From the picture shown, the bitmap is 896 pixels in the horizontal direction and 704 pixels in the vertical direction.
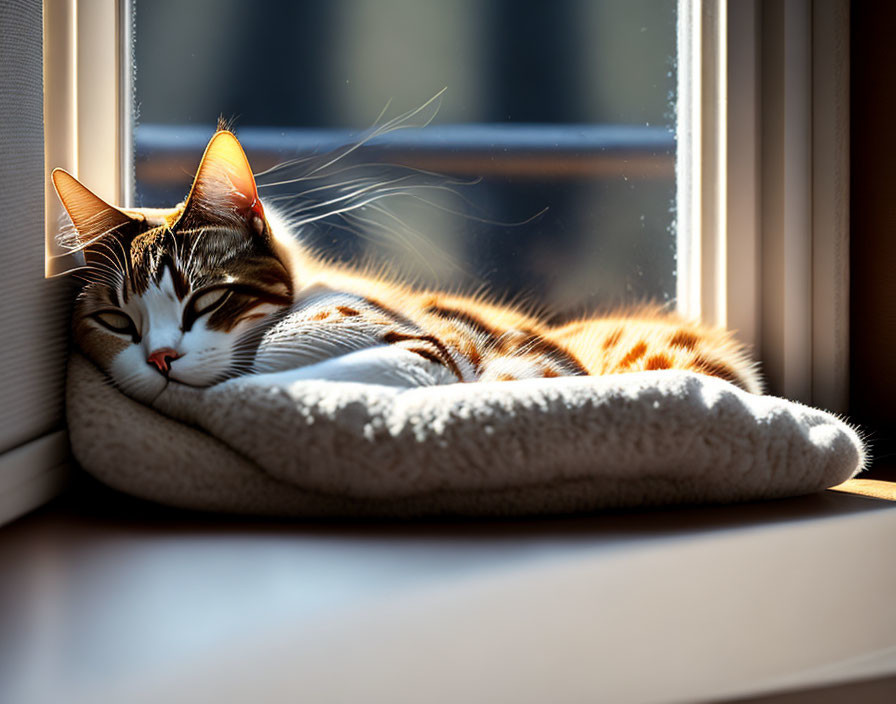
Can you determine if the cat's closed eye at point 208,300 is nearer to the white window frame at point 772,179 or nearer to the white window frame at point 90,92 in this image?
the white window frame at point 90,92

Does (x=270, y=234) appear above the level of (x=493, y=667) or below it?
above

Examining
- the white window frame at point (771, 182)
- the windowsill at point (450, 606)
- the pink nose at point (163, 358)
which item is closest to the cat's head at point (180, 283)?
the pink nose at point (163, 358)

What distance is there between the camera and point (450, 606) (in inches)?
20.2

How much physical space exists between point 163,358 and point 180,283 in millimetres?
91

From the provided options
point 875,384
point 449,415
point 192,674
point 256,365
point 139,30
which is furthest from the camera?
point 875,384

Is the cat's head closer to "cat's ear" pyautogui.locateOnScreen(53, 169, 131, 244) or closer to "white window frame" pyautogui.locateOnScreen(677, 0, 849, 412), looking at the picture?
"cat's ear" pyautogui.locateOnScreen(53, 169, 131, 244)

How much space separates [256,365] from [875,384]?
923 millimetres

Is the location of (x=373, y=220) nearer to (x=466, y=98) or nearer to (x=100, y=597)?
(x=466, y=98)

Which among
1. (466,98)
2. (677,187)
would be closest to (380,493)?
(466,98)

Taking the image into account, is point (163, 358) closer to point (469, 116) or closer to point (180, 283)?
point (180, 283)

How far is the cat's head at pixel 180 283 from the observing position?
0.77 metres

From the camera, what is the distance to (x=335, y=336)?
80cm

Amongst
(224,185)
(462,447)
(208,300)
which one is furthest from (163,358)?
(462,447)

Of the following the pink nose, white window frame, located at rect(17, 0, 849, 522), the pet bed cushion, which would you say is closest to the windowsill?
the pet bed cushion
